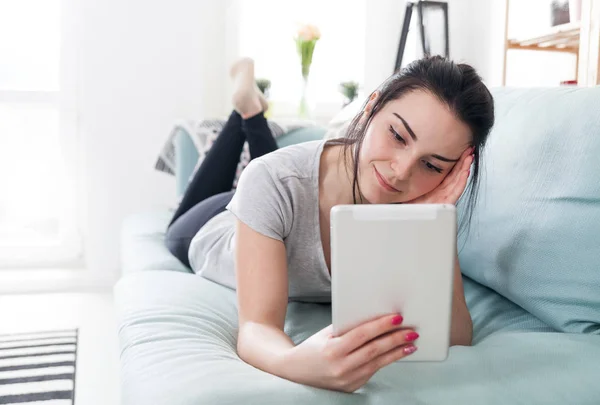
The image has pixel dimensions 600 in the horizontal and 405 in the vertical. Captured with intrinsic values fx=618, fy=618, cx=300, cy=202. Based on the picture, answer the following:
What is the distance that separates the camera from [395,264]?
27.3 inches

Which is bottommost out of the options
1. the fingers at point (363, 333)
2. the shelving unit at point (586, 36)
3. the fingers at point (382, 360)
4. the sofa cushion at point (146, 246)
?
the sofa cushion at point (146, 246)

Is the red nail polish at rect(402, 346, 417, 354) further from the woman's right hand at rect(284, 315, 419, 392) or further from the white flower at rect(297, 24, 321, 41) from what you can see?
the white flower at rect(297, 24, 321, 41)

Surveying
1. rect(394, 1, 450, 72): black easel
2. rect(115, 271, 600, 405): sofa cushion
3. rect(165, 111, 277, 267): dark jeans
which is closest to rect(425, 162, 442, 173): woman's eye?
rect(115, 271, 600, 405): sofa cushion

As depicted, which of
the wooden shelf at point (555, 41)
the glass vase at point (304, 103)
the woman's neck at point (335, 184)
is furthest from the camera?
the glass vase at point (304, 103)

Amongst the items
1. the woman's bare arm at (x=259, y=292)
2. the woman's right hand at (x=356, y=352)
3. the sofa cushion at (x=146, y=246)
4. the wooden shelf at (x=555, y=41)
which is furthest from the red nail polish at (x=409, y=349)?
the wooden shelf at (x=555, y=41)

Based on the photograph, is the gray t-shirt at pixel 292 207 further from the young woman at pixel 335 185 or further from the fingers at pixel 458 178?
the fingers at pixel 458 178

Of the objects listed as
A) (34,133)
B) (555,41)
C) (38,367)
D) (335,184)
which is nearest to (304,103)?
(555,41)

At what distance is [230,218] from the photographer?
165 centimetres

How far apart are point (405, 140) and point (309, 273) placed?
334 millimetres

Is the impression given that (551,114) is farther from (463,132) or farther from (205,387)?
(205,387)

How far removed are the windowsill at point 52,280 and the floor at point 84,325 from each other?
0.08 meters

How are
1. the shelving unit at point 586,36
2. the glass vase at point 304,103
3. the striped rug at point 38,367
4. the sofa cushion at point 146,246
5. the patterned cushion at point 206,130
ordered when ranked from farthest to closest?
1. the glass vase at point 304,103
2. the patterned cushion at point 206,130
3. the shelving unit at point 586,36
4. the striped rug at point 38,367
5. the sofa cushion at point 146,246

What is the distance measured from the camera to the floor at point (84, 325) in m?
1.87

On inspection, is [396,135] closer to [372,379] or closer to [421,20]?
[372,379]
